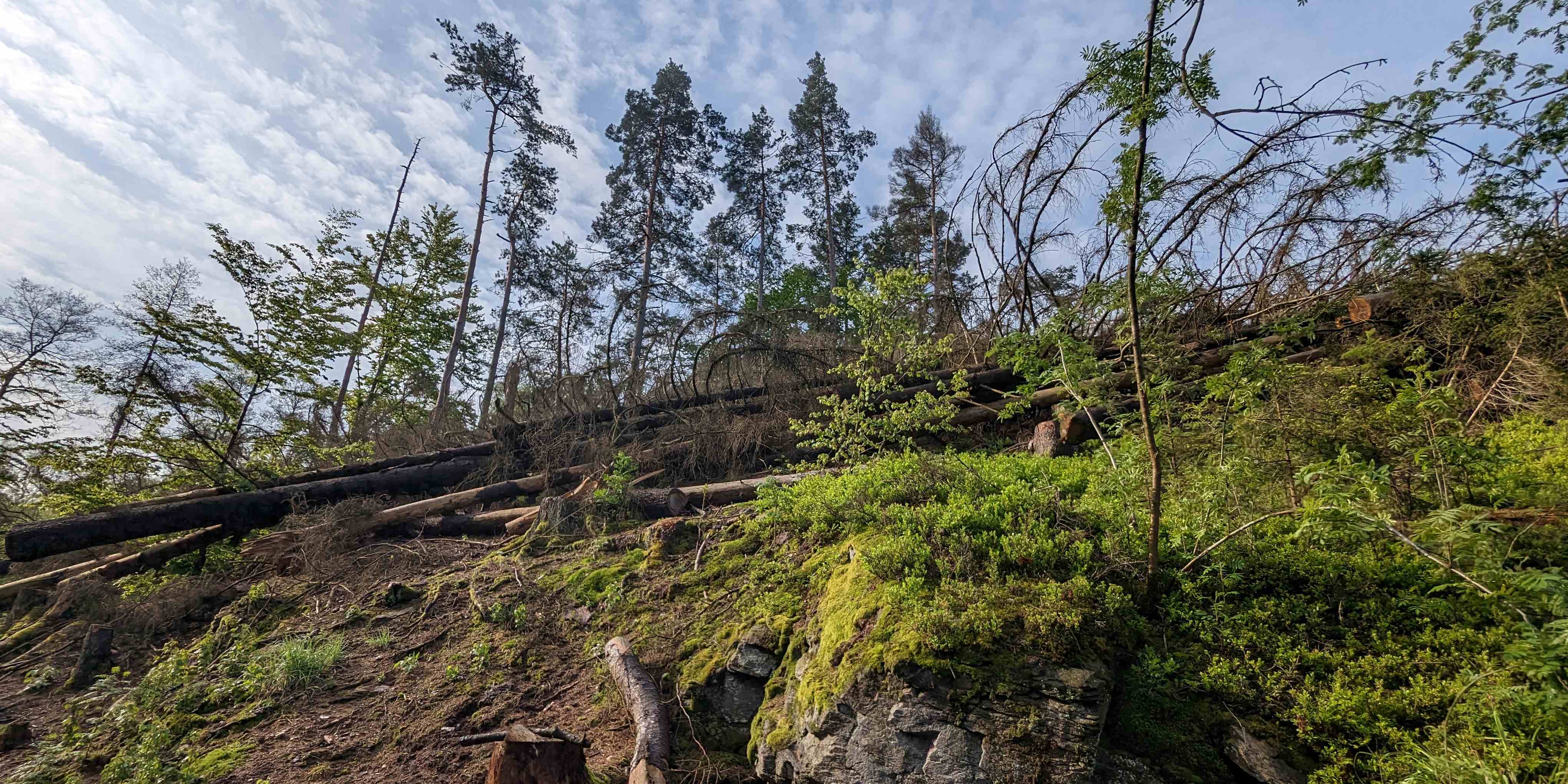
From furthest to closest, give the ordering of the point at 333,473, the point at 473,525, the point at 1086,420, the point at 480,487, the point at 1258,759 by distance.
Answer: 1. the point at 480,487
2. the point at 333,473
3. the point at 473,525
4. the point at 1086,420
5. the point at 1258,759

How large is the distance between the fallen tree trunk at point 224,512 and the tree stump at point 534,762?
24.7 feet

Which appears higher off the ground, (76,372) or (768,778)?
(76,372)

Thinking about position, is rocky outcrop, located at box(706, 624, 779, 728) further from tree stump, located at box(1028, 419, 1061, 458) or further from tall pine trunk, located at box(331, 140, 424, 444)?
tall pine trunk, located at box(331, 140, 424, 444)

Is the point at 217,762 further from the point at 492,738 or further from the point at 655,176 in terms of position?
the point at 655,176

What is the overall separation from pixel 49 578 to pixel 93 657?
3.85 meters

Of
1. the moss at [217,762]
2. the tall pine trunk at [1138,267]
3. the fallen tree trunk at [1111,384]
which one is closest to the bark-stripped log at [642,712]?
the moss at [217,762]

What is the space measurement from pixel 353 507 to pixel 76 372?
5.36m

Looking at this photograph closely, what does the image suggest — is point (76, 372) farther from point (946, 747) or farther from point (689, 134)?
point (689, 134)

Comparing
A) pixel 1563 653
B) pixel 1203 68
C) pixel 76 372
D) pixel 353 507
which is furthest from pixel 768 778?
pixel 76 372

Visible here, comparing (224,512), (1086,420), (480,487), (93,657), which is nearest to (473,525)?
(480,487)

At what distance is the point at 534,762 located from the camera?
10.0 ft

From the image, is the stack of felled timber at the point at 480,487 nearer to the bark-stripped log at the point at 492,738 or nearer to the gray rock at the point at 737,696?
the gray rock at the point at 737,696

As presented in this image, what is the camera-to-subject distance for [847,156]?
2095 centimetres

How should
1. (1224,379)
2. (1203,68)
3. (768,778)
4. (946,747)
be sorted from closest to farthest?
1. (946,747)
2. (1203,68)
3. (768,778)
4. (1224,379)
